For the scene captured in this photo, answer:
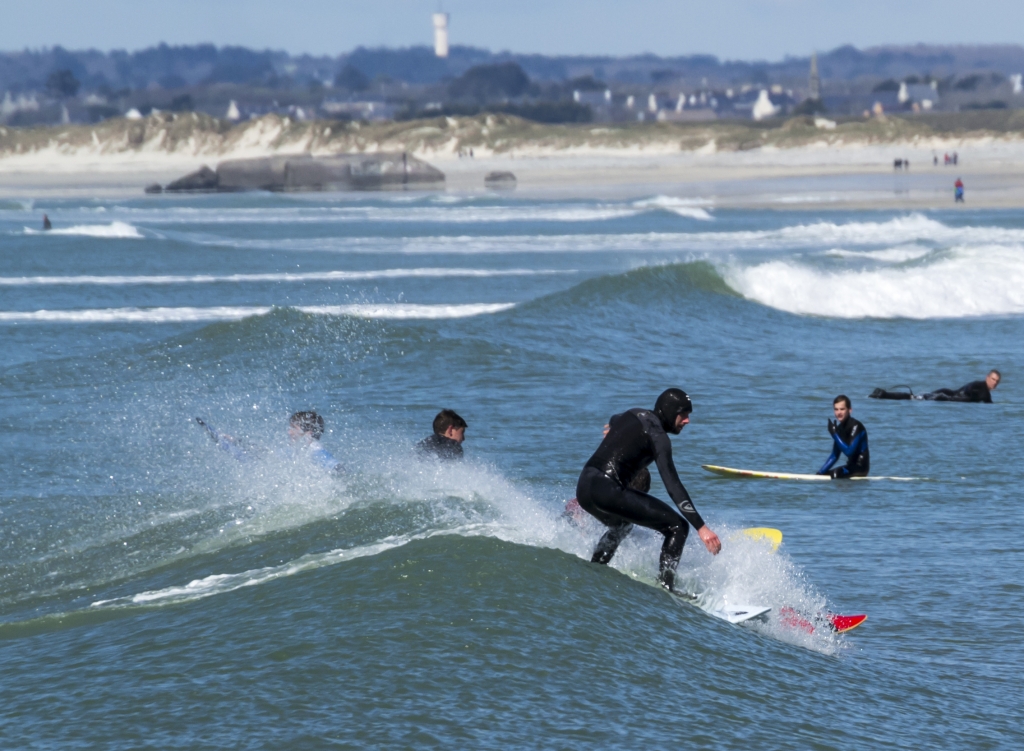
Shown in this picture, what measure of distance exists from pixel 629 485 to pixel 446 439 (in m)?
3.02

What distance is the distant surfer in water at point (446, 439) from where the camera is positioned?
11.9m

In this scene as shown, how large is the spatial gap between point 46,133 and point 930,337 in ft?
402

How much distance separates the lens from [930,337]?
27.1 metres

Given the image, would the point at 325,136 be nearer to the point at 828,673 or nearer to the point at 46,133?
the point at 46,133

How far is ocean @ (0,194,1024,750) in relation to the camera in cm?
761

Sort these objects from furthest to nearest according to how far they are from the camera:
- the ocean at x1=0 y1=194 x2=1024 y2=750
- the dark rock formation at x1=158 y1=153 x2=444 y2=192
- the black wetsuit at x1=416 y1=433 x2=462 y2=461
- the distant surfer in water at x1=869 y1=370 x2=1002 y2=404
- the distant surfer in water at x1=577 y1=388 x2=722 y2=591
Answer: the dark rock formation at x1=158 y1=153 x2=444 y2=192
the distant surfer in water at x1=869 y1=370 x2=1002 y2=404
the black wetsuit at x1=416 y1=433 x2=462 y2=461
the distant surfer in water at x1=577 y1=388 x2=722 y2=591
the ocean at x1=0 y1=194 x2=1024 y2=750

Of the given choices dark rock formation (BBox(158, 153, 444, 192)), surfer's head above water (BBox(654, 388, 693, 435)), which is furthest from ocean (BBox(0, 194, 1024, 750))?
dark rock formation (BBox(158, 153, 444, 192))

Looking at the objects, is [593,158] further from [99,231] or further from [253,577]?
[253,577]

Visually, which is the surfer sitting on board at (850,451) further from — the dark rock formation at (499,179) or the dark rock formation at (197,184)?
the dark rock formation at (197,184)

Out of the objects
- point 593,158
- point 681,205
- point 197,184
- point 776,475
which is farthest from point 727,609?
point 593,158

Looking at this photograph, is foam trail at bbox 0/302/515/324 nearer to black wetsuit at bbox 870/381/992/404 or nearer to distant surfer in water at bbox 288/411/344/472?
black wetsuit at bbox 870/381/992/404

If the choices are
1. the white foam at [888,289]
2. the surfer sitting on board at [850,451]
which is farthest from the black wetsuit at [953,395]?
the white foam at [888,289]

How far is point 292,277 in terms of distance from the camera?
3938cm

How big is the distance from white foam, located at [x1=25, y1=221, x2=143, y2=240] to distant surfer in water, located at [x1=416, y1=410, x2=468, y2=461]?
41.1 metres
